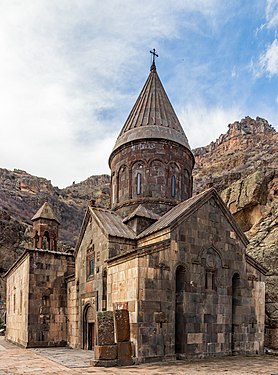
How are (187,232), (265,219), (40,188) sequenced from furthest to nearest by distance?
(40,188)
(265,219)
(187,232)

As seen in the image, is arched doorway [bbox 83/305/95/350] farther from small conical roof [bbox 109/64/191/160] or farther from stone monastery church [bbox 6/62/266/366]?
small conical roof [bbox 109/64/191/160]

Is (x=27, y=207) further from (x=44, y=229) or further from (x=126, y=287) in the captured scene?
(x=126, y=287)

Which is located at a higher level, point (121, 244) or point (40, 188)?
point (40, 188)

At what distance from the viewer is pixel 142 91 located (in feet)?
68.3

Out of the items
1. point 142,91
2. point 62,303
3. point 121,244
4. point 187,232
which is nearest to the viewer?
point 187,232

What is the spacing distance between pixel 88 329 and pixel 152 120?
31.4 feet

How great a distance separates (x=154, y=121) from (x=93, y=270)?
7542mm

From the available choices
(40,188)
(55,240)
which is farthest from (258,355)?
(40,188)

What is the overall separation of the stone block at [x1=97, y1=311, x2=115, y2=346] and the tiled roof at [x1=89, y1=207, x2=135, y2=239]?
3686mm

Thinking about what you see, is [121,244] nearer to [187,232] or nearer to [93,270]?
[93,270]

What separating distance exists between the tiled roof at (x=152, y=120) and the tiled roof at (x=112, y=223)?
3.95 m

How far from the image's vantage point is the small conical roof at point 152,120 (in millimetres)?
Answer: 18391

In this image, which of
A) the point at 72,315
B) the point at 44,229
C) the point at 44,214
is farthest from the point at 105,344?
the point at 44,214

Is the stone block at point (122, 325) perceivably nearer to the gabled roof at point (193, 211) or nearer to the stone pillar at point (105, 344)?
the stone pillar at point (105, 344)
